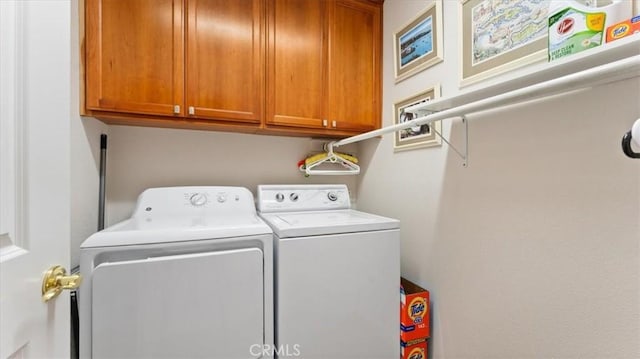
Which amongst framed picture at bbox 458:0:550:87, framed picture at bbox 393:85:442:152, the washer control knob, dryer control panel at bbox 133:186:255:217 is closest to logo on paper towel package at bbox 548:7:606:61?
framed picture at bbox 458:0:550:87

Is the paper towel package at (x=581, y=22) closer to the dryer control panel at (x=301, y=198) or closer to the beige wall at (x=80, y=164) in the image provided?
the dryer control panel at (x=301, y=198)

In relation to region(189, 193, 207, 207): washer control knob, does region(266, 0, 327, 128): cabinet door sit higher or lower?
higher

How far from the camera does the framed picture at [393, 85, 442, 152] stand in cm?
142

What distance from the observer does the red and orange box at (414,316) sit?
4.53 feet

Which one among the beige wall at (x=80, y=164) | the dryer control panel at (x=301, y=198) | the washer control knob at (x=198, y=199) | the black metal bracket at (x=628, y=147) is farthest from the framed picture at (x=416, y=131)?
the beige wall at (x=80, y=164)

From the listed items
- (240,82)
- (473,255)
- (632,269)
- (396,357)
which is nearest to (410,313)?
(396,357)

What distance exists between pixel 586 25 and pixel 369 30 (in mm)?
1387

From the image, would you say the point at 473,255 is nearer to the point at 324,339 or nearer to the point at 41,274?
the point at 324,339

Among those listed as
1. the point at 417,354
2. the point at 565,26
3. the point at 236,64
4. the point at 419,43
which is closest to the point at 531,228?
the point at 565,26

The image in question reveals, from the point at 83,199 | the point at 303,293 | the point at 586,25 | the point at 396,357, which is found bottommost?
the point at 396,357

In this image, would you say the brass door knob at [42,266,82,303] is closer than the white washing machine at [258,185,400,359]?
Yes

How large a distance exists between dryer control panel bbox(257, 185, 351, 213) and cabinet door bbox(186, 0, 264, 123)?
503 mm

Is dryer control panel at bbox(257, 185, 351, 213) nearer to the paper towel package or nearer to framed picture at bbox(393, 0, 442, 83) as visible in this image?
framed picture at bbox(393, 0, 442, 83)

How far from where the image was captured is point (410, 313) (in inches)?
54.7
